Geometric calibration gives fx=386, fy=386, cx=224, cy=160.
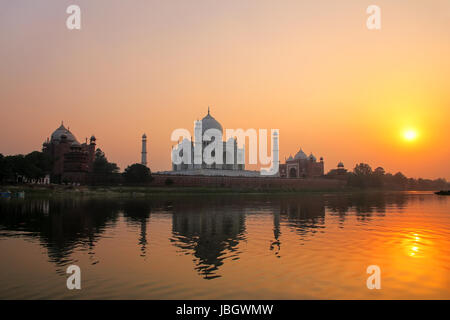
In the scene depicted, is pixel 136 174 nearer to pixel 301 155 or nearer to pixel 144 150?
pixel 144 150

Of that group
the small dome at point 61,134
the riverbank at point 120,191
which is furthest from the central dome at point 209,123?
the small dome at point 61,134

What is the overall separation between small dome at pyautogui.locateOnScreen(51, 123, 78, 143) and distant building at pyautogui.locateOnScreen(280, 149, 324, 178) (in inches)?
1775

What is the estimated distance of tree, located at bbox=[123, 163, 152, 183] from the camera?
4953 centimetres

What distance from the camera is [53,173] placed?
5516 centimetres

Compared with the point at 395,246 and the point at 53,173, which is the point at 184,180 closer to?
the point at 53,173

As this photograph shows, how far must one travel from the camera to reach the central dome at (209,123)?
6562cm

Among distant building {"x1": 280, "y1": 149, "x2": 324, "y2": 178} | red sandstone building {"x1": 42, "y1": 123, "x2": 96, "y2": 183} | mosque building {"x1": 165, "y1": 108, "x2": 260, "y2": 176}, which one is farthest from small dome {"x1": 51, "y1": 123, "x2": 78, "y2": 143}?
distant building {"x1": 280, "y1": 149, "x2": 324, "y2": 178}

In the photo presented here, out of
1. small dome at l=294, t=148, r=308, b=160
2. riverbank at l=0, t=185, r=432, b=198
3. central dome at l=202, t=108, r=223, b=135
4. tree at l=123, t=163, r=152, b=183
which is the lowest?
riverbank at l=0, t=185, r=432, b=198

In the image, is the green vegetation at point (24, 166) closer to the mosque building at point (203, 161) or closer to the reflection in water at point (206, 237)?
the mosque building at point (203, 161)

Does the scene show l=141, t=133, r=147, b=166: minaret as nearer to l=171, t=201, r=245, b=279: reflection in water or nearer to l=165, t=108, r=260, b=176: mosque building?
l=165, t=108, r=260, b=176: mosque building

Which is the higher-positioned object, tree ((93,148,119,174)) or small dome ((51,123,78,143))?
small dome ((51,123,78,143))

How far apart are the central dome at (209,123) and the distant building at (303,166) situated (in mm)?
23600

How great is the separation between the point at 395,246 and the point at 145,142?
54.2 metres
